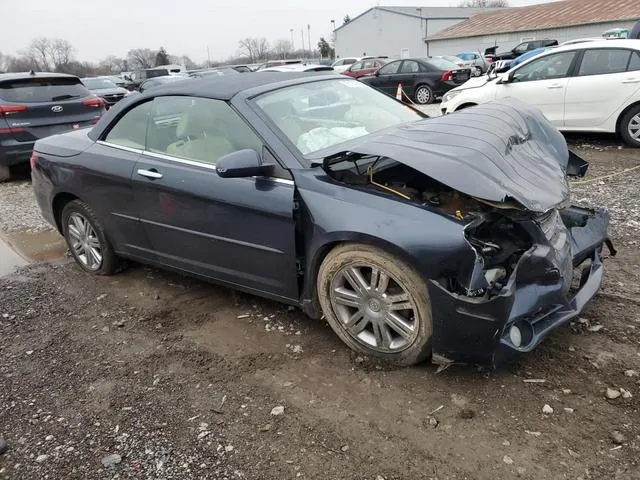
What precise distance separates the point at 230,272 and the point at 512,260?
180cm

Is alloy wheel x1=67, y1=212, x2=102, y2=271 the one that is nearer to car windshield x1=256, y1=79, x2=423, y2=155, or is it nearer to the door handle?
the door handle

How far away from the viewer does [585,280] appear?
3.27 meters

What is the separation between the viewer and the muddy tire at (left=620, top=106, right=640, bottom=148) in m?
7.93

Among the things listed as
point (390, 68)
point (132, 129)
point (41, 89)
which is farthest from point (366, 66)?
point (132, 129)

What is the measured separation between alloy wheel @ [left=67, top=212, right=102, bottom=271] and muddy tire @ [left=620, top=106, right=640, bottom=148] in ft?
24.4

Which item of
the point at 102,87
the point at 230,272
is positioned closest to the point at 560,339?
the point at 230,272

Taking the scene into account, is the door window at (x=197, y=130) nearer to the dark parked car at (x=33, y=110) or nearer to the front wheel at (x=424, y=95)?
the dark parked car at (x=33, y=110)

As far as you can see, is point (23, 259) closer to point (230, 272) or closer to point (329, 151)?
point (230, 272)

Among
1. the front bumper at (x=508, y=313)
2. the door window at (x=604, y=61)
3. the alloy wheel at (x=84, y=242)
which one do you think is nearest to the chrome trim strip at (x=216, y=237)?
the alloy wheel at (x=84, y=242)

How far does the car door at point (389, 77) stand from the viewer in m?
17.2

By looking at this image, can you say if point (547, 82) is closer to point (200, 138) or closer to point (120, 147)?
point (200, 138)

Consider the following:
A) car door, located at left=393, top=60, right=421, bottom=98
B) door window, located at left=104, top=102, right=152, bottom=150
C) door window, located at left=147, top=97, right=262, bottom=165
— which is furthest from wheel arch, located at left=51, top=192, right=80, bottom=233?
car door, located at left=393, top=60, right=421, bottom=98

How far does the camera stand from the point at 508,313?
8.58ft

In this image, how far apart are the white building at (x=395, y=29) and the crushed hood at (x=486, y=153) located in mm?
51185
